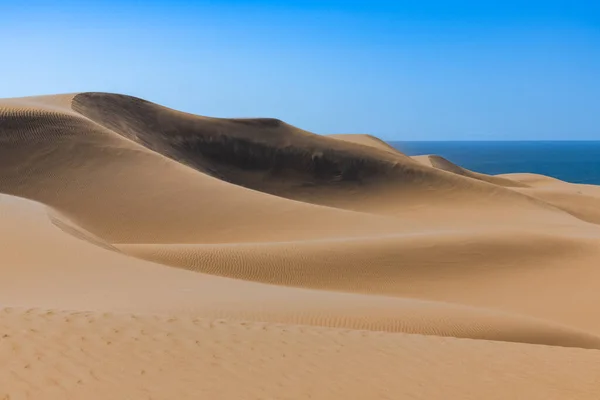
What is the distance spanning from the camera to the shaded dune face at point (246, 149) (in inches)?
1357

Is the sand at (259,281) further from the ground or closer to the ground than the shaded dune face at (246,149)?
closer to the ground

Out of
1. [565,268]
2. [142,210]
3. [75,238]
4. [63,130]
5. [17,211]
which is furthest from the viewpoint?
[63,130]

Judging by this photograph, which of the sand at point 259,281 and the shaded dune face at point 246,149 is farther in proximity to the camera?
the shaded dune face at point 246,149

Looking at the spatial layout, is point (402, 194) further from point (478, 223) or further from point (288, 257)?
point (288, 257)

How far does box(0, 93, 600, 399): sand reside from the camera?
543cm

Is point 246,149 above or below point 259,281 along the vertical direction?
above

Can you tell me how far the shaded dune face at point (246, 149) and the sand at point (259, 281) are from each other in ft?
1.17

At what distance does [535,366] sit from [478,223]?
20473mm

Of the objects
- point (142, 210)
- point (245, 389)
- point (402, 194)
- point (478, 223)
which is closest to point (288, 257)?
point (142, 210)

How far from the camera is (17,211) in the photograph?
1379 centimetres

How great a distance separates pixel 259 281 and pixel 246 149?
80.3ft

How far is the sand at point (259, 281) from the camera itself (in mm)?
5426

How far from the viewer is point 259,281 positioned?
13.2 m

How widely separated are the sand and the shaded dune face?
356mm
